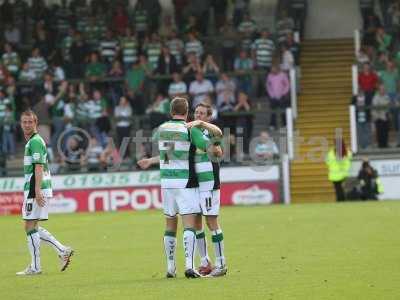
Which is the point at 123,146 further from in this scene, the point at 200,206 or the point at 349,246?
the point at 200,206

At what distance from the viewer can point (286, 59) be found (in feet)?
112

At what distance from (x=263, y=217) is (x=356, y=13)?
1335cm

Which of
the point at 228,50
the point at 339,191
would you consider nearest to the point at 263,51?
the point at 228,50

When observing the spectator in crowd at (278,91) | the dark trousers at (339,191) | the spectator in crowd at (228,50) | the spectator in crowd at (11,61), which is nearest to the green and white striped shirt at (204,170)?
the dark trousers at (339,191)

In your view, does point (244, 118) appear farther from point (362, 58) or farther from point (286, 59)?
point (362, 58)

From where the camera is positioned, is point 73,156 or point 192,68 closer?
point 73,156

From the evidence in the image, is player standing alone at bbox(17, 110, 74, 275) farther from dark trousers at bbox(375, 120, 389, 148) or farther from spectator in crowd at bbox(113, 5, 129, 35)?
spectator in crowd at bbox(113, 5, 129, 35)

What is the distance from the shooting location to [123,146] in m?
33.3

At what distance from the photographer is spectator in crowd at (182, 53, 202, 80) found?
111ft

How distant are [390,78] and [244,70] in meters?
4.27

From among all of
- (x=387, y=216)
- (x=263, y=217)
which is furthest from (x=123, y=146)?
(x=387, y=216)

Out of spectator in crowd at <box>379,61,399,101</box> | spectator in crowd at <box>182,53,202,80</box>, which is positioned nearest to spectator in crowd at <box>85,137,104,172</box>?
spectator in crowd at <box>182,53,202,80</box>

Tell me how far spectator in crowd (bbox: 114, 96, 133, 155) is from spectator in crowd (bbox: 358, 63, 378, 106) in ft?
22.2

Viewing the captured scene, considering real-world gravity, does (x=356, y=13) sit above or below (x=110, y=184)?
above
